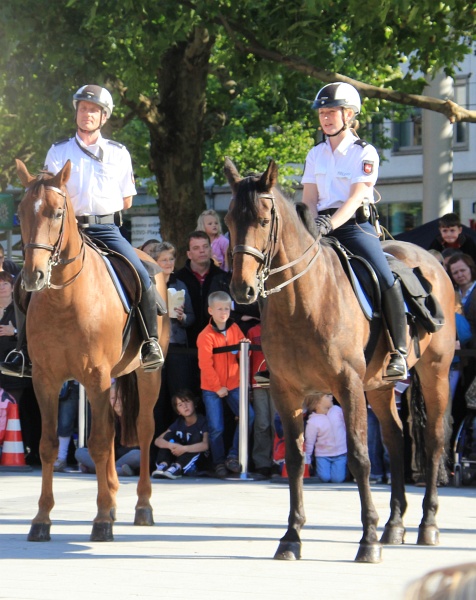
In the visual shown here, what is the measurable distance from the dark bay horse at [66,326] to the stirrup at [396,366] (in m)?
2.03

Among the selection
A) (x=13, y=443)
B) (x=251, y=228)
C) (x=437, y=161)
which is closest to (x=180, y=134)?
(x=437, y=161)

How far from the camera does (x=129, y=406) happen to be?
972 centimetres

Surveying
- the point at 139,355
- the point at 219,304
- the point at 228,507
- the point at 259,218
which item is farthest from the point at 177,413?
the point at 259,218

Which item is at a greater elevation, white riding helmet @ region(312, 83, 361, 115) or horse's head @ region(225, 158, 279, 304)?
white riding helmet @ region(312, 83, 361, 115)

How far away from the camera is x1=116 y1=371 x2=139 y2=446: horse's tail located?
970cm

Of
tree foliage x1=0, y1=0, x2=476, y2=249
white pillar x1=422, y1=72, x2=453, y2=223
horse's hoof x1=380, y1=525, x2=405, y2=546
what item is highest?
tree foliage x1=0, y1=0, x2=476, y2=249

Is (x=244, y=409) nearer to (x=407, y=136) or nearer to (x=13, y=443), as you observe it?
(x=13, y=443)

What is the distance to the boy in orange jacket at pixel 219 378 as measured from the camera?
1277 centimetres

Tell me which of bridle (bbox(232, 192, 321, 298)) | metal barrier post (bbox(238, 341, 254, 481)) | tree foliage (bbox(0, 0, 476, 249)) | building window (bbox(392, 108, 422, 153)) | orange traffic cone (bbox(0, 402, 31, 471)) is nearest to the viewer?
bridle (bbox(232, 192, 321, 298))

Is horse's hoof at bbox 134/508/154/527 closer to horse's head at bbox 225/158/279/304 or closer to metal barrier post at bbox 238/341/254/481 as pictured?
horse's head at bbox 225/158/279/304

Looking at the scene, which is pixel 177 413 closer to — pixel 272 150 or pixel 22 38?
pixel 22 38

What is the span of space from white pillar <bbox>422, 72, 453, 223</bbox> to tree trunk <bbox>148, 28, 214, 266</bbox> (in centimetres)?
419

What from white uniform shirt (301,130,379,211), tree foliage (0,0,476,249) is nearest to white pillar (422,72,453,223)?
tree foliage (0,0,476,249)

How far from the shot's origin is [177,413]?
13281 mm
